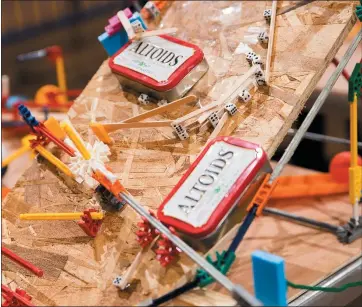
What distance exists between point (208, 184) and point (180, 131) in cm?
35

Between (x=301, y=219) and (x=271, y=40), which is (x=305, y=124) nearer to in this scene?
(x=271, y=40)

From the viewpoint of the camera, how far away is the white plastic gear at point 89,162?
1700 mm

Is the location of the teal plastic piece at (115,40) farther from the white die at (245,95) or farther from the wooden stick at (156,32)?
the white die at (245,95)

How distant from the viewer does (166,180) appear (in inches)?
67.9

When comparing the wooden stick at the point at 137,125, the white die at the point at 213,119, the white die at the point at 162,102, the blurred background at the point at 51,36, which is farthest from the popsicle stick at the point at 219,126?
the blurred background at the point at 51,36

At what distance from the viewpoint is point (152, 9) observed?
2.31 meters

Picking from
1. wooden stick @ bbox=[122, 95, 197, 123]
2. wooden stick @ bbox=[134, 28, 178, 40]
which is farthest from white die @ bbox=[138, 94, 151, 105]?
wooden stick @ bbox=[134, 28, 178, 40]

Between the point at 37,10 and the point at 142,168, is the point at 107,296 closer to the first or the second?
the point at 142,168

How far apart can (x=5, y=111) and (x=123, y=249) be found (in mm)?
2044

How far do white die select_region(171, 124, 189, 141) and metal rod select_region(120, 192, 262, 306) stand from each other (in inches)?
13.1

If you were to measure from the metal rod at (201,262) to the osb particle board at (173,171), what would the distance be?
74 millimetres

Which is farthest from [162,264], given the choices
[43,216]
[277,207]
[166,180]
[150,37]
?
[277,207]

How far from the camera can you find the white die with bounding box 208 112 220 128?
1.80m

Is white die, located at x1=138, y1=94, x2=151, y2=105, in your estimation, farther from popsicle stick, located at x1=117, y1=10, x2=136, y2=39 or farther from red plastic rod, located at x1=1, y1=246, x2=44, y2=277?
red plastic rod, located at x1=1, y1=246, x2=44, y2=277
